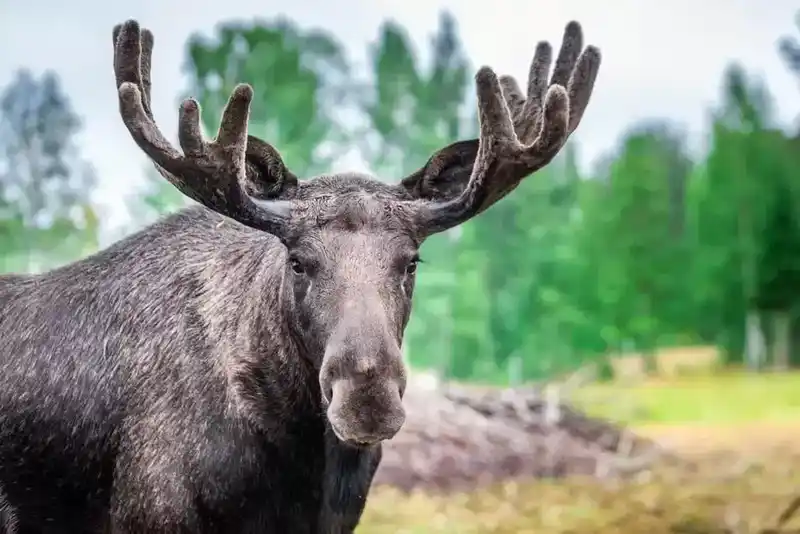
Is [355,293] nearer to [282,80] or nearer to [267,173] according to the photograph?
[267,173]

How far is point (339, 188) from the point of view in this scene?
257cm

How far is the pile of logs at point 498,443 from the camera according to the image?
641 cm

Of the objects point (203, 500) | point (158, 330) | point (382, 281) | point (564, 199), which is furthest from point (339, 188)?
point (564, 199)

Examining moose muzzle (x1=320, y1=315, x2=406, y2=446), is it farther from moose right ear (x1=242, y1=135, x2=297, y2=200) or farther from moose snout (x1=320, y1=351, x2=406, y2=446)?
moose right ear (x1=242, y1=135, x2=297, y2=200)

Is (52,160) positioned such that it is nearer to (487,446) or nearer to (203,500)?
(487,446)

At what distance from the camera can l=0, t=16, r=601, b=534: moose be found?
93.7 inches

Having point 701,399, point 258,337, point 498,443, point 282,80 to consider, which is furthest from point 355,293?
point 282,80

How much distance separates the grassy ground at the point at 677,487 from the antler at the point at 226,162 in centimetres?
322

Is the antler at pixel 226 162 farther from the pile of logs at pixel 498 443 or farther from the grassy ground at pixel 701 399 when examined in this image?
the grassy ground at pixel 701 399

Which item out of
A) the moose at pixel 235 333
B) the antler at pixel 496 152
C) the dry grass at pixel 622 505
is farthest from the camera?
the dry grass at pixel 622 505

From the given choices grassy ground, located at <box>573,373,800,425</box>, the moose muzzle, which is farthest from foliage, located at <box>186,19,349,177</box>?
the moose muzzle

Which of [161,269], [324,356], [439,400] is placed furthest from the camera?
[439,400]

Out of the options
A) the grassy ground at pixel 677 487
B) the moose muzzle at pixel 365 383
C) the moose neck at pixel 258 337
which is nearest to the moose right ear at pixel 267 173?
the moose neck at pixel 258 337

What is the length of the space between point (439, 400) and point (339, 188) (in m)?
4.65
